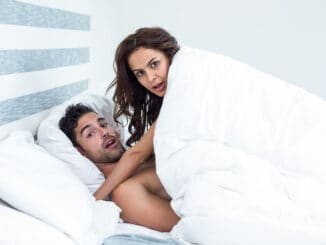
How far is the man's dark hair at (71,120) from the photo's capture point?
168cm

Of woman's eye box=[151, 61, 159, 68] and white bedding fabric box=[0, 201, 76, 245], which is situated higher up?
woman's eye box=[151, 61, 159, 68]

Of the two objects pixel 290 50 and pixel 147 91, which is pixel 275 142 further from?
pixel 290 50

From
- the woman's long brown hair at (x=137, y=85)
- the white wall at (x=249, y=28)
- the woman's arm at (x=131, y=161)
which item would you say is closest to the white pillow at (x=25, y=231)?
the woman's arm at (x=131, y=161)

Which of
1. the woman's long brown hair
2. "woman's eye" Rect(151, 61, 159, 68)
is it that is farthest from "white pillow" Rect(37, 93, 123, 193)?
"woman's eye" Rect(151, 61, 159, 68)

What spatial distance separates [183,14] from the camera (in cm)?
271

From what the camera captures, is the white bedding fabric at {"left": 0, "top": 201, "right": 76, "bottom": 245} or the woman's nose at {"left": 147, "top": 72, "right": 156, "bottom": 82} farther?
the woman's nose at {"left": 147, "top": 72, "right": 156, "bottom": 82}

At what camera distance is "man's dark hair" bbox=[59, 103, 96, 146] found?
168cm

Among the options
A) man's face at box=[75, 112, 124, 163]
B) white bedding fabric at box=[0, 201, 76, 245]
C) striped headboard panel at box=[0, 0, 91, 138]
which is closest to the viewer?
white bedding fabric at box=[0, 201, 76, 245]

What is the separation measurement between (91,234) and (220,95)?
59 cm

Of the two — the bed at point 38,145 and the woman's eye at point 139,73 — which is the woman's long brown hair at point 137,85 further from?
the bed at point 38,145

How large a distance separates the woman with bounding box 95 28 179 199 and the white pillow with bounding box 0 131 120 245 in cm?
21

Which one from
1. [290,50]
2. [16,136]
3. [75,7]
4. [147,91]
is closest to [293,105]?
[147,91]

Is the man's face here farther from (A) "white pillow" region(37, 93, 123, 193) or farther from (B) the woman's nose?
(B) the woman's nose

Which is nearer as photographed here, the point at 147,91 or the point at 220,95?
the point at 220,95
